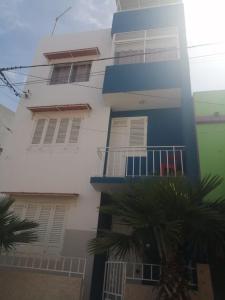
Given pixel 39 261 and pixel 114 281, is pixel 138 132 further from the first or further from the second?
pixel 39 261

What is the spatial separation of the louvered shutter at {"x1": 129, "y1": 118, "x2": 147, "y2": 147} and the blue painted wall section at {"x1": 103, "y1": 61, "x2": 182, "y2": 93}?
1150mm

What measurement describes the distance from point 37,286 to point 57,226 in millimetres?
2006

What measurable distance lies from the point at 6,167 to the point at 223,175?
6.79m

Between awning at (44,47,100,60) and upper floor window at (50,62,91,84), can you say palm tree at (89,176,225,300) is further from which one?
awning at (44,47,100,60)

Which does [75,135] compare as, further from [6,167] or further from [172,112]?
[172,112]

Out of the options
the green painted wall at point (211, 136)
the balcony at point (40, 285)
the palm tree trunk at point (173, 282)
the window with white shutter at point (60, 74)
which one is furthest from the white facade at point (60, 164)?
the green painted wall at point (211, 136)

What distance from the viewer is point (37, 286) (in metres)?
5.73

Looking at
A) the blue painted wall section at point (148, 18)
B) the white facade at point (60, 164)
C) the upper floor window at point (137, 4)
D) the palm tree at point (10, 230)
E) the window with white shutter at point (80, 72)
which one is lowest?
the palm tree at point (10, 230)

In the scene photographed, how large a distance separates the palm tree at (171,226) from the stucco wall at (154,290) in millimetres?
462

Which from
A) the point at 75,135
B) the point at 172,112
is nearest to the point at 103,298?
the point at 75,135

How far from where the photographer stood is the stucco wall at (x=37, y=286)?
18.1ft

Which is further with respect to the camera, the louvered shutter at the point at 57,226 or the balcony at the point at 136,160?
the balcony at the point at 136,160

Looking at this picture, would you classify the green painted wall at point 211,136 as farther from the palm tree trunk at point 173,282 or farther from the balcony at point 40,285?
the balcony at point 40,285

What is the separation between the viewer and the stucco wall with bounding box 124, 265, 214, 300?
16.3 feet
